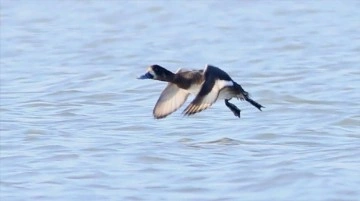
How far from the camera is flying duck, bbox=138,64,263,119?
8445 mm

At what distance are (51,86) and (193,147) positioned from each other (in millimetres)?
3320

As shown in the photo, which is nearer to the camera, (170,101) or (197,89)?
(197,89)

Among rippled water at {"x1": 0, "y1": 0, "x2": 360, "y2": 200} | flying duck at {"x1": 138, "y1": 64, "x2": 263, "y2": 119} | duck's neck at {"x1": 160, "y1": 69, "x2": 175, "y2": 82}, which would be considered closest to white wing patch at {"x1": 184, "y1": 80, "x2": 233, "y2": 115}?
flying duck at {"x1": 138, "y1": 64, "x2": 263, "y2": 119}

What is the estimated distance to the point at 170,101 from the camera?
930cm

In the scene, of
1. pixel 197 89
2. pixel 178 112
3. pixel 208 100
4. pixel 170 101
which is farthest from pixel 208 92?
pixel 178 112

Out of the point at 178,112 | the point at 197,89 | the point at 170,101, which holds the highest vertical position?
the point at 197,89

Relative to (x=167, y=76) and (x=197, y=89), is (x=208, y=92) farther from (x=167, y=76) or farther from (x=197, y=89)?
(x=167, y=76)

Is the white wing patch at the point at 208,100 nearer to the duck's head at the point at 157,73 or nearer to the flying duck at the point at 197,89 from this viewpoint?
the flying duck at the point at 197,89

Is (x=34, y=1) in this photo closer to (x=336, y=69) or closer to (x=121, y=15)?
(x=121, y=15)

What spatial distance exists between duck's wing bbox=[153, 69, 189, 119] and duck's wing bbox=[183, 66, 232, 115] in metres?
0.59

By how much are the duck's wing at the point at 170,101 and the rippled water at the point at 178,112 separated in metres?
0.22

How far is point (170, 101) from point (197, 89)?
472 millimetres

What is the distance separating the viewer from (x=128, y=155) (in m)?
8.64

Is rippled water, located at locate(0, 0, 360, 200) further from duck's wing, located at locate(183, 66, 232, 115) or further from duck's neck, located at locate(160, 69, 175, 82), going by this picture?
duck's neck, located at locate(160, 69, 175, 82)
